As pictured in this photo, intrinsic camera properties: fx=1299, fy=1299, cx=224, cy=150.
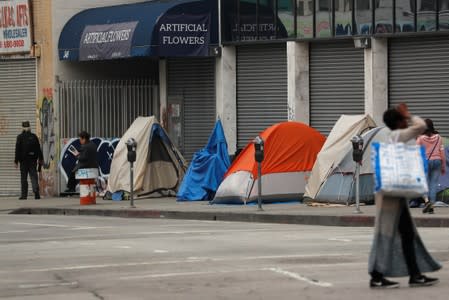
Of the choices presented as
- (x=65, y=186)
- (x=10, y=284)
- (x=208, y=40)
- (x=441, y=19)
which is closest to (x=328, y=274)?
(x=10, y=284)

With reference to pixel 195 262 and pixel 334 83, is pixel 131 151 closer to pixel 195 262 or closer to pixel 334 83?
pixel 334 83

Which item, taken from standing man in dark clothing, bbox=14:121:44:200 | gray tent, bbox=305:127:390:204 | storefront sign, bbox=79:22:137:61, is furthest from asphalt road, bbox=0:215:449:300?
storefront sign, bbox=79:22:137:61

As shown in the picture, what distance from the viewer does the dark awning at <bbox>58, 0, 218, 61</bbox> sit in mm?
31172

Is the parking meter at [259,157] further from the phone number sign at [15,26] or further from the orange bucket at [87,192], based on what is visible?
the phone number sign at [15,26]

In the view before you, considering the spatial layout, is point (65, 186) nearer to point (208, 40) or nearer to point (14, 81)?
point (14, 81)

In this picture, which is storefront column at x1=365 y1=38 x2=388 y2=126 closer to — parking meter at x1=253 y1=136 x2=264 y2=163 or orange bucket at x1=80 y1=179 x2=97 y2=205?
parking meter at x1=253 y1=136 x2=264 y2=163

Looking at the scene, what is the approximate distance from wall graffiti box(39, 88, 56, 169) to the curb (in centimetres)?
440

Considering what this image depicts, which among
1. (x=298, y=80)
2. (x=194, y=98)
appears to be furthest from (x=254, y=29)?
(x=194, y=98)

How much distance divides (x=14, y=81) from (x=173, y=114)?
459cm

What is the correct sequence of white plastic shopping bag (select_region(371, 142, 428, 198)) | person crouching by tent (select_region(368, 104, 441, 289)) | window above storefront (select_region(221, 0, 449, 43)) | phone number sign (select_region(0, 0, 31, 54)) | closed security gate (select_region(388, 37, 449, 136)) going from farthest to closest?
1. phone number sign (select_region(0, 0, 31, 54))
2. closed security gate (select_region(388, 37, 449, 136))
3. window above storefront (select_region(221, 0, 449, 43))
4. person crouching by tent (select_region(368, 104, 441, 289))
5. white plastic shopping bag (select_region(371, 142, 428, 198))

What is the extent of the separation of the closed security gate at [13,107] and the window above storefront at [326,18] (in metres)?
5.91

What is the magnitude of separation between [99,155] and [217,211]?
8.83m

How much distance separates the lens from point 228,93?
1256 inches

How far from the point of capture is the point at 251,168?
26547 millimetres
